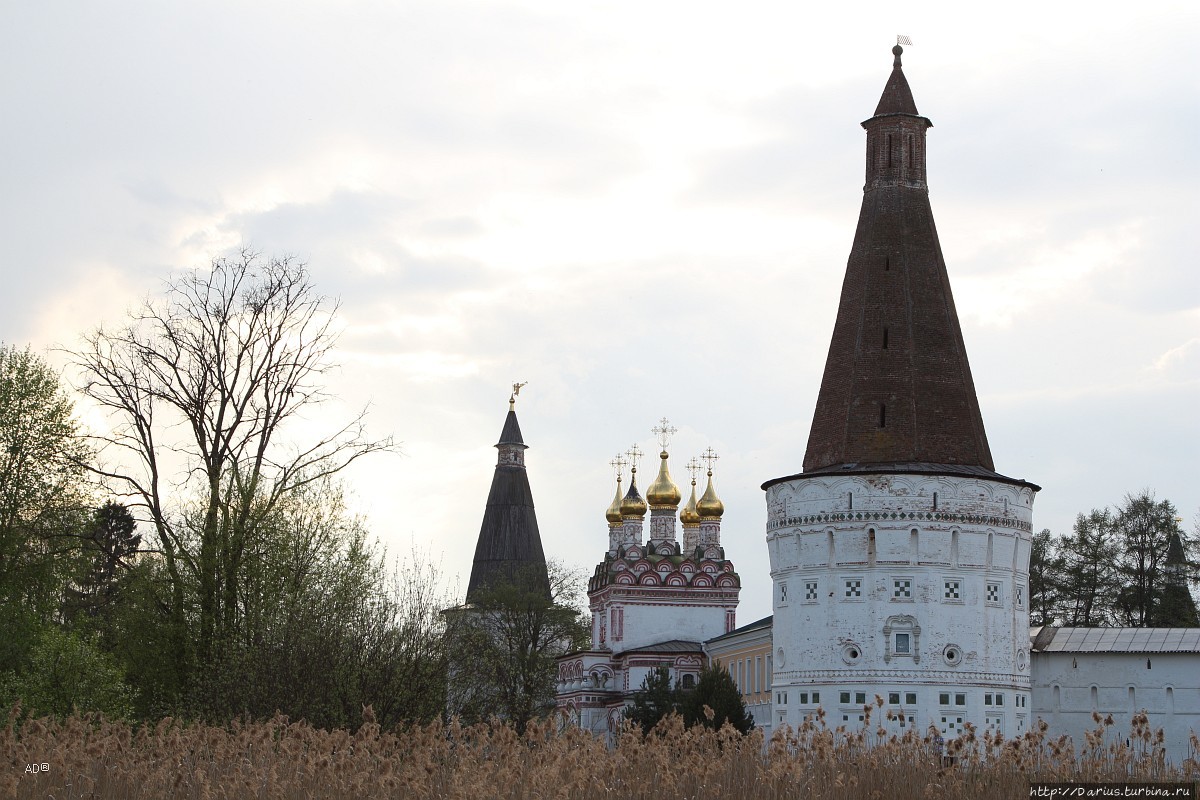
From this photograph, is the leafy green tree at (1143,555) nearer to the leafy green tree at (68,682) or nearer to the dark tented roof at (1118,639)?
the dark tented roof at (1118,639)

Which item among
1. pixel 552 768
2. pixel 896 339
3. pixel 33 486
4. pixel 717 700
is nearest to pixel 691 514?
pixel 717 700

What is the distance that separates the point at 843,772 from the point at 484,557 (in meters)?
55.5

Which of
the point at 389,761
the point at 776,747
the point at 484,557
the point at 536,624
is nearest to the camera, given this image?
the point at 389,761

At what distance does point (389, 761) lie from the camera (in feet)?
31.5

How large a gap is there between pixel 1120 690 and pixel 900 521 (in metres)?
5.74

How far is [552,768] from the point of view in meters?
9.25

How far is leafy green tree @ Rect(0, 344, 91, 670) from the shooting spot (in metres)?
28.4

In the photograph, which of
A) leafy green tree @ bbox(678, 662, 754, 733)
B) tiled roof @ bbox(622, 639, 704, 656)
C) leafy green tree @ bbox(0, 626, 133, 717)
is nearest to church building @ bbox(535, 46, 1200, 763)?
leafy green tree @ bbox(678, 662, 754, 733)

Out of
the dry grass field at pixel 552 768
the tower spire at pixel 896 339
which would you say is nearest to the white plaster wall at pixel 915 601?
the tower spire at pixel 896 339

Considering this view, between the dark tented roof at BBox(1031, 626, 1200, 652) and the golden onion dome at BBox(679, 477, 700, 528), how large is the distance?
29.6m

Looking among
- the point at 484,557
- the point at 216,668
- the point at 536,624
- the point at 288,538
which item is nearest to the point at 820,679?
the point at 288,538

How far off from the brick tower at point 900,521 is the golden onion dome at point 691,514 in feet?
94.8

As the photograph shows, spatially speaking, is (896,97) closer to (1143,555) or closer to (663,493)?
(1143,555)

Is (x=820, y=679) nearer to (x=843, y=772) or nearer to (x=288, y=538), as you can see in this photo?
(x=288, y=538)
